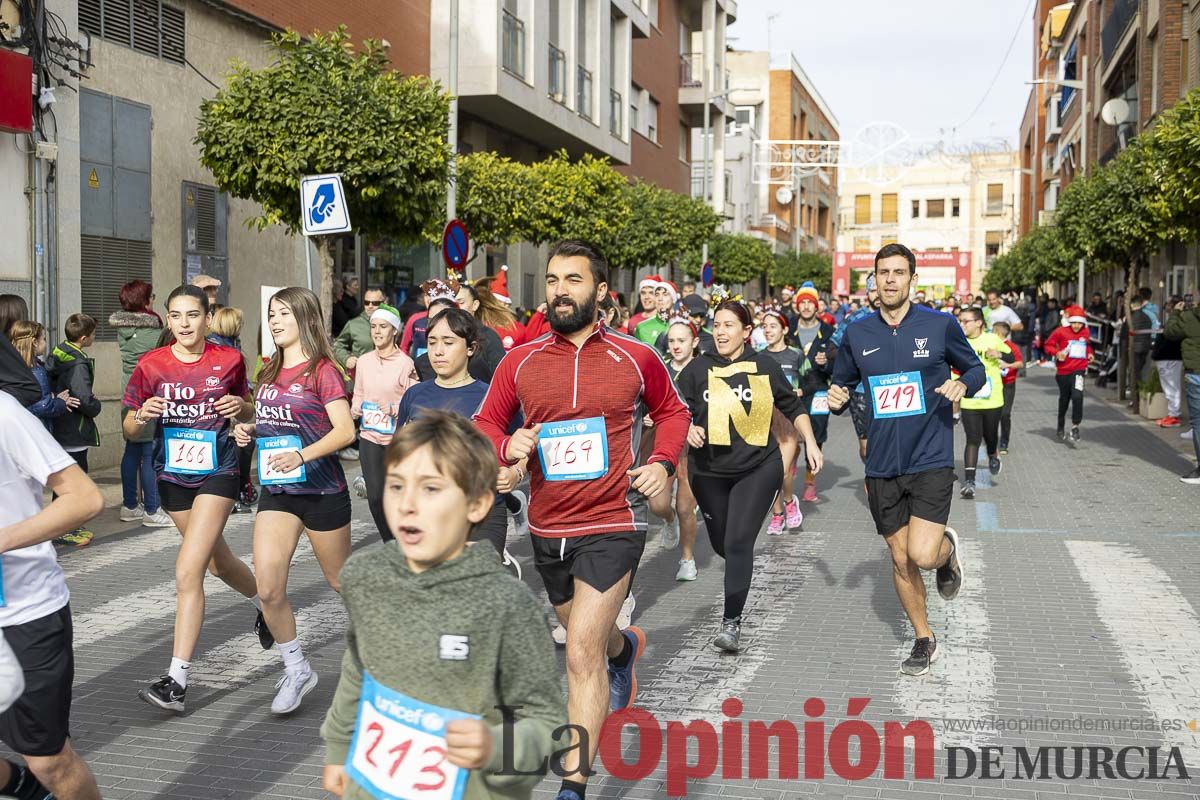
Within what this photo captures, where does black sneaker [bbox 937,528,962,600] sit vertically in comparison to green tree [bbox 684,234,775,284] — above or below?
below

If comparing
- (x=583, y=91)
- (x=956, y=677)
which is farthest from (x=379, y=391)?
(x=583, y=91)

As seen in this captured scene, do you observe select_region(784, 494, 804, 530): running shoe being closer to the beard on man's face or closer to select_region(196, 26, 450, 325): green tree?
the beard on man's face

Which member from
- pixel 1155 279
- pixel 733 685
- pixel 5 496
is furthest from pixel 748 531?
pixel 1155 279

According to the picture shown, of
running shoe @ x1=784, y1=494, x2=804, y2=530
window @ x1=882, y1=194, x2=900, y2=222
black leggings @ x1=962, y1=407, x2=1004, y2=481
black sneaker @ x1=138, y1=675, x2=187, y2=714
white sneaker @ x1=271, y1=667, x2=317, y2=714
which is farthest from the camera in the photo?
window @ x1=882, y1=194, x2=900, y2=222

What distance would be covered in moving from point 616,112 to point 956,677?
29339mm

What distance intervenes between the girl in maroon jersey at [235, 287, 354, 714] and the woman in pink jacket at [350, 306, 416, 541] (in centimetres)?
161

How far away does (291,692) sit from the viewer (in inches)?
226

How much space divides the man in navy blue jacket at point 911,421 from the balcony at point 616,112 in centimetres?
2758

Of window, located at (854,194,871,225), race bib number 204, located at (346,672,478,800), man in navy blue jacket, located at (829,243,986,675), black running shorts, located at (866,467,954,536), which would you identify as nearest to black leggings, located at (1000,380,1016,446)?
man in navy blue jacket, located at (829,243,986,675)

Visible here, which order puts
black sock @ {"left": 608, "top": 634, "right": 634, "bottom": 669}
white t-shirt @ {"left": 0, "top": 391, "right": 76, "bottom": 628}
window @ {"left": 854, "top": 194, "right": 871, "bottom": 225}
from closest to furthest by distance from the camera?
1. white t-shirt @ {"left": 0, "top": 391, "right": 76, "bottom": 628}
2. black sock @ {"left": 608, "top": 634, "right": 634, "bottom": 669}
3. window @ {"left": 854, "top": 194, "right": 871, "bottom": 225}

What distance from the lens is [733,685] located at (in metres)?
6.21

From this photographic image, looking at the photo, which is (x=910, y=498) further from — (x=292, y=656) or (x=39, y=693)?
(x=39, y=693)

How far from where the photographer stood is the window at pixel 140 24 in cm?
1477

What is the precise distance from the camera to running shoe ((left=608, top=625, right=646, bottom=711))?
5.23 m
